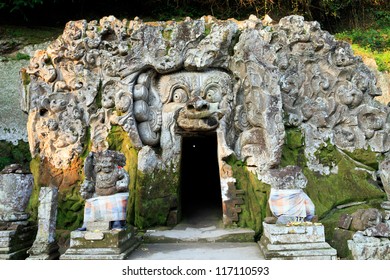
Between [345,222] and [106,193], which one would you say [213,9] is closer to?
[345,222]

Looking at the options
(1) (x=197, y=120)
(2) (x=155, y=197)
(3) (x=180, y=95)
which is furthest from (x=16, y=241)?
(3) (x=180, y=95)

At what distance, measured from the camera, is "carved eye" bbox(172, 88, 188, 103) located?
8953mm

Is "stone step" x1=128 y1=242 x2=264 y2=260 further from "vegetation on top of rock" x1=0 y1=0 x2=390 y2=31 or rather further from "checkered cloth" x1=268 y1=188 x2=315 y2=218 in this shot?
"vegetation on top of rock" x1=0 y1=0 x2=390 y2=31

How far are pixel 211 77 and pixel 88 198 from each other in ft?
14.1

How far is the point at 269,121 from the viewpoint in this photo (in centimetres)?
834

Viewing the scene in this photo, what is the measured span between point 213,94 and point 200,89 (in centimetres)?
34

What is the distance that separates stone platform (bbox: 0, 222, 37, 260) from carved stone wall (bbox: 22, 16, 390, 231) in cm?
205

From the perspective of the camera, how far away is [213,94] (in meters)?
8.94

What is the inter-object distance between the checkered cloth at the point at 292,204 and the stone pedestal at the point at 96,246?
257cm

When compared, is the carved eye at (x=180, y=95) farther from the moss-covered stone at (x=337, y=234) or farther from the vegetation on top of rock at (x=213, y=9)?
the vegetation on top of rock at (x=213, y=9)

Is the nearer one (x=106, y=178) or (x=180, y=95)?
(x=106, y=178)

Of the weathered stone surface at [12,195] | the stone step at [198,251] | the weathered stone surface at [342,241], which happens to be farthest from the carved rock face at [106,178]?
the weathered stone surface at [342,241]

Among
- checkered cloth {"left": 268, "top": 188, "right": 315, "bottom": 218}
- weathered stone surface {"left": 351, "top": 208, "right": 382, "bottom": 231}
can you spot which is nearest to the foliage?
checkered cloth {"left": 268, "top": 188, "right": 315, "bottom": 218}

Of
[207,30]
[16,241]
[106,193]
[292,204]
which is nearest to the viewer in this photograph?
[292,204]
